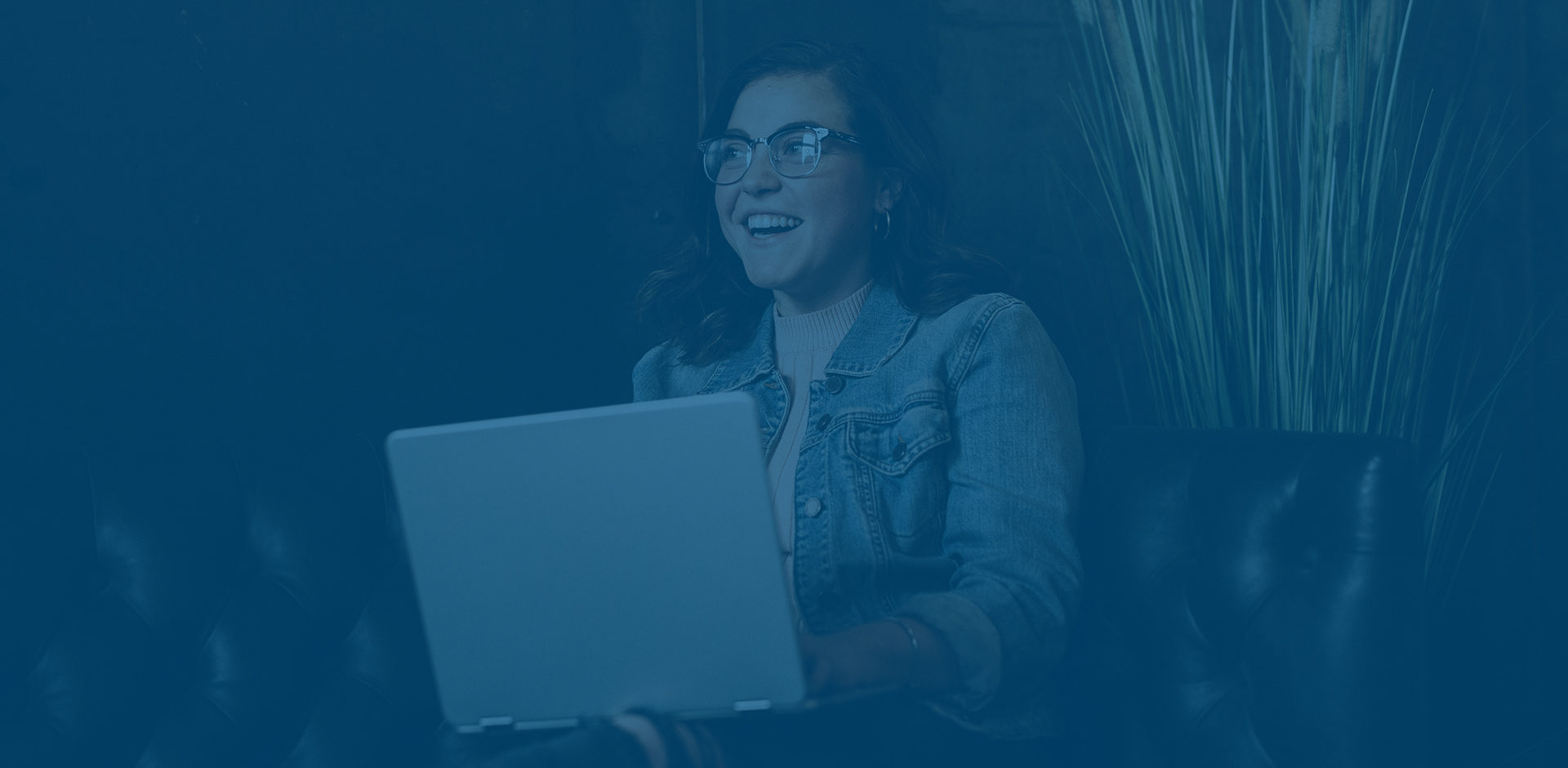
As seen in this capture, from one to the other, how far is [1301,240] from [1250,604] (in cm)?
61

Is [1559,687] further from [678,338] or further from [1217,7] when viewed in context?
[678,338]

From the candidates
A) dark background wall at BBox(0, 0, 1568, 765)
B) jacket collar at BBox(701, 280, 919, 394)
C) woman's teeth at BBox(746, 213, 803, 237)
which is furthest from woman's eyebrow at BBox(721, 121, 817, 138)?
dark background wall at BBox(0, 0, 1568, 765)

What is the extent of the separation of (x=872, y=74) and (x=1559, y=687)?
156 centimetres

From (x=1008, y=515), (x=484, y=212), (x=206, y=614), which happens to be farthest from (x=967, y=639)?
(x=484, y=212)

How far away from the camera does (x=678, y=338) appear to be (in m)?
1.86

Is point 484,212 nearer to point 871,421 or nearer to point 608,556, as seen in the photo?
point 871,421

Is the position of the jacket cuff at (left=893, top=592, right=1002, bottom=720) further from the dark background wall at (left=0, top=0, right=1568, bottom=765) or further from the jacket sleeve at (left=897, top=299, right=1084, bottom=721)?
the dark background wall at (left=0, top=0, right=1568, bottom=765)

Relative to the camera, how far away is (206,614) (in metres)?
1.45

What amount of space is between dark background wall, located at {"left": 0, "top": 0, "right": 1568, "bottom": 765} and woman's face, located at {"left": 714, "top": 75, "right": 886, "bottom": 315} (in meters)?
0.51

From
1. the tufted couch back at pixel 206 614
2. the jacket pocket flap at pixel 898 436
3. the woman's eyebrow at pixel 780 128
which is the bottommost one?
the tufted couch back at pixel 206 614

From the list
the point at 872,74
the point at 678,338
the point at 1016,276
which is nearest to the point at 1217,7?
the point at 1016,276

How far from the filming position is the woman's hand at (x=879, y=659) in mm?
987

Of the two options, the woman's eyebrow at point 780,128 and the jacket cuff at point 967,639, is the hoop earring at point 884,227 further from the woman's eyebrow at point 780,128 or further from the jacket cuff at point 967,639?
the jacket cuff at point 967,639

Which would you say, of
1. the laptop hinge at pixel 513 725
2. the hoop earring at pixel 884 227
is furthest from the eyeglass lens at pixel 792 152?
the laptop hinge at pixel 513 725
